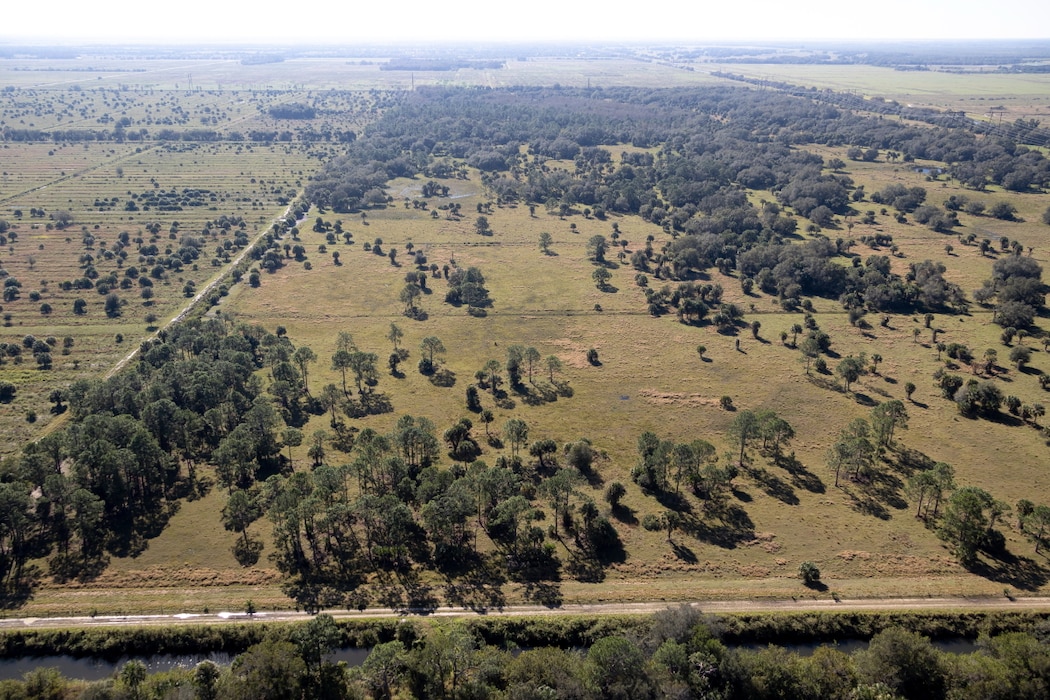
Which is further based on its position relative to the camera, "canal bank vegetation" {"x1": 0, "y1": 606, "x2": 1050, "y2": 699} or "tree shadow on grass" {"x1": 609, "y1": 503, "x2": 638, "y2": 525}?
"tree shadow on grass" {"x1": 609, "y1": 503, "x2": 638, "y2": 525}

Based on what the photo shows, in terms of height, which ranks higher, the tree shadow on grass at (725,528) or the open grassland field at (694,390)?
the open grassland field at (694,390)

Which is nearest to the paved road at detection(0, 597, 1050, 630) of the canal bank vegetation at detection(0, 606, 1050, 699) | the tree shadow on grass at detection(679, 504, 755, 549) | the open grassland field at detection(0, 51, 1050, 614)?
the open grassland field at detection(0, 51, 1050, 614)

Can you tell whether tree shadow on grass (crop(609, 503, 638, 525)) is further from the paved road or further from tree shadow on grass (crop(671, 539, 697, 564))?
the paved road

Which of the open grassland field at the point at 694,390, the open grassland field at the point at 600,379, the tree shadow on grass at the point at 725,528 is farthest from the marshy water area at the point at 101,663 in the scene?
the tree shadow on grass at the point at 725,528

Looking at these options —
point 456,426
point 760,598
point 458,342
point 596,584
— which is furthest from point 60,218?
point 760,598

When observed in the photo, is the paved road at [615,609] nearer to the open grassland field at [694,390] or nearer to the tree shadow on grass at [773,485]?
the open grassland field at [694,390]
